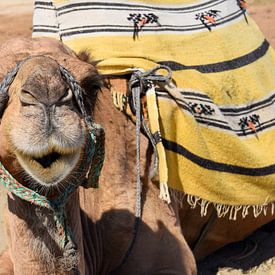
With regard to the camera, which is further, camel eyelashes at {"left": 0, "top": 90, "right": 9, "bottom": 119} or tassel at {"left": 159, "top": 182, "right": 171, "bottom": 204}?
tassel at {"left": 159, "top": 182, "right": 171, "bottom": 204}

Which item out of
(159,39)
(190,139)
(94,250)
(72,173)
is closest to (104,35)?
(159,39)

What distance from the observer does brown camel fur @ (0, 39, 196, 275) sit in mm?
2154

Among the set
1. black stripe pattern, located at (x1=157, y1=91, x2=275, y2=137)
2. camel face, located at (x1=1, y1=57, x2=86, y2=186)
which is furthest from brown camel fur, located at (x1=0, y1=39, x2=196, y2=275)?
black stripe pattern, located at (x1=157, y1=91, x2=275, y2=137)

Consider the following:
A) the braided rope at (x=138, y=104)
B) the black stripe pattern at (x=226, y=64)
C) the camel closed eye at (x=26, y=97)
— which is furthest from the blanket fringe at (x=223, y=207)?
the camel closed eye at (x=26, y=97)

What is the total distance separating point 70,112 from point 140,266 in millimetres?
1085

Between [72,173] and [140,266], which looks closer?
[72,173]

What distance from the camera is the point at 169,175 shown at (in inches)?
129

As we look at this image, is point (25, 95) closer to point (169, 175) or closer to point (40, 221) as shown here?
point (40, 221)

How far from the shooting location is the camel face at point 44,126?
Answer: 6.95 feet

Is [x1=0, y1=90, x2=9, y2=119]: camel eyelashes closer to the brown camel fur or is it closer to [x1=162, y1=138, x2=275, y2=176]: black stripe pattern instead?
the brown camel fur

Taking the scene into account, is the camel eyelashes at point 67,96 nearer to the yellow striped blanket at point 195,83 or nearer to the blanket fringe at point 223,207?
the yellow striped blanket at point 195,83

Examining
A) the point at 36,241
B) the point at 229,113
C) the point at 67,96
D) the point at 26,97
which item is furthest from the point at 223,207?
the point at 26,97

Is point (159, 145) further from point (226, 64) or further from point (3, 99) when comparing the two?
point (3, 99)

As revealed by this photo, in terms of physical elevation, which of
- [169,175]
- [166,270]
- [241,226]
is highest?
[169,175]
